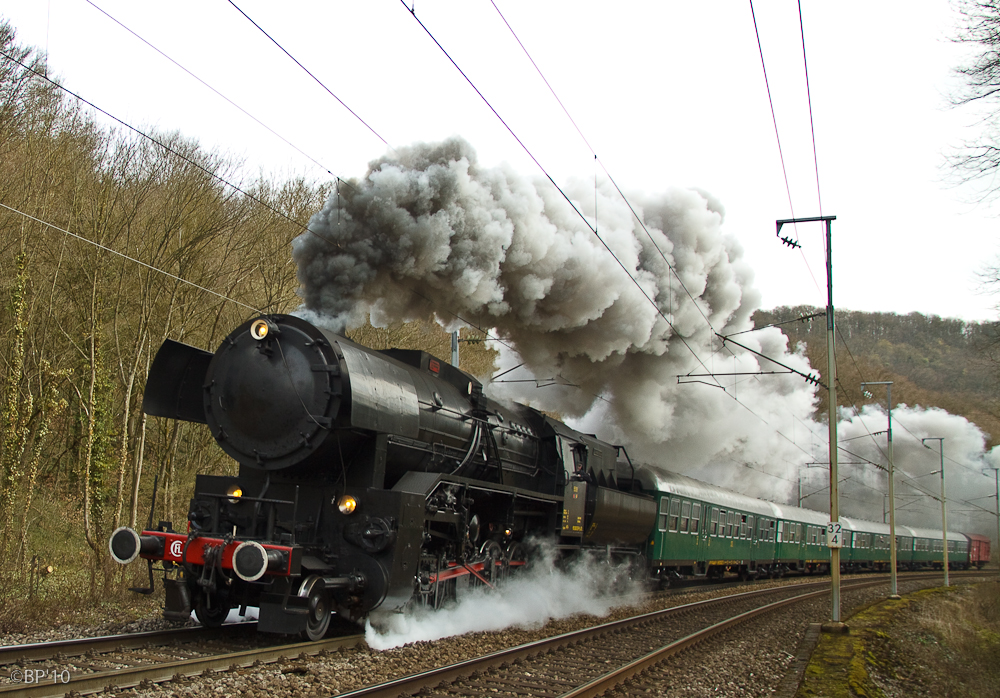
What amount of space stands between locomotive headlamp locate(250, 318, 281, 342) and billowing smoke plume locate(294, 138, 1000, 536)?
203 cm

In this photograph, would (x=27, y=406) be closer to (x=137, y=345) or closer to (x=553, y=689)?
(x=137, y=345)

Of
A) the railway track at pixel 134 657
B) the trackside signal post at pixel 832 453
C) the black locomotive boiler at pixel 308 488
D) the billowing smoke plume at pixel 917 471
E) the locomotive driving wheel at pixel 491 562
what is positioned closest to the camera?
the railway track at pixel 134 657

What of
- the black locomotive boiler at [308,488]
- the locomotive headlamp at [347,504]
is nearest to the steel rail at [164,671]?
the black locomotive boiler at [308,488]

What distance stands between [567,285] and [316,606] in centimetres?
907

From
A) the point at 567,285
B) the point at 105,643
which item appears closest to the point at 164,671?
the point at 105,643

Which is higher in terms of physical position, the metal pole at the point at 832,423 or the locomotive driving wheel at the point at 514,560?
the metal pole at the point at 832,423

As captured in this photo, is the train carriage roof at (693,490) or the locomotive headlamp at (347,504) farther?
the train carriage roof at (693,490)

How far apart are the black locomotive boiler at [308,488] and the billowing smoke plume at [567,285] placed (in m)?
2.00

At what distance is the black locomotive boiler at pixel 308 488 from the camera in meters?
7.32

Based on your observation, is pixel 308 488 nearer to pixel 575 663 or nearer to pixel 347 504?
pixel 347 504

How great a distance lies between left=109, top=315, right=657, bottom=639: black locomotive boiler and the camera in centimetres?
732

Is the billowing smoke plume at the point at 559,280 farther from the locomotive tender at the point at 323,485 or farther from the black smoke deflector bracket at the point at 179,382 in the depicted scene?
the locomotive tender at the point at 323,485

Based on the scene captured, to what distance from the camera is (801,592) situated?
20.6 metres

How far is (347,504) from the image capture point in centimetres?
761
